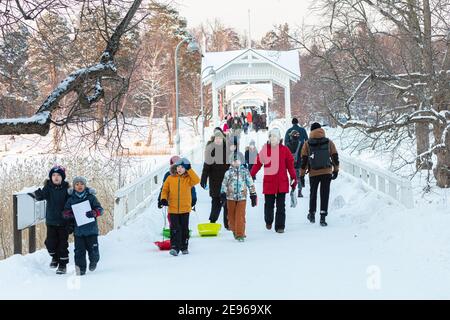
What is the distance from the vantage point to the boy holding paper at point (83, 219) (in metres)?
6.86

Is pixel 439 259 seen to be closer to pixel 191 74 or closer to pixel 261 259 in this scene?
pixel 261 259

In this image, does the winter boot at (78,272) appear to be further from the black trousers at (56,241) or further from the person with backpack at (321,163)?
the person with backpack at (321,163)

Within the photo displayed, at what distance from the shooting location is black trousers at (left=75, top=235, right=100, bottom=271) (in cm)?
682

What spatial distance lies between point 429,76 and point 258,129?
27.0m

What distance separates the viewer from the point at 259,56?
27578 mm

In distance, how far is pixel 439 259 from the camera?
6.41m

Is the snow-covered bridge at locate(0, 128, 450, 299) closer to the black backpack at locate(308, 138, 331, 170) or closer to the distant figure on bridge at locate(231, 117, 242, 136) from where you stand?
the black backpack at locate(308, 138, 331, 170)

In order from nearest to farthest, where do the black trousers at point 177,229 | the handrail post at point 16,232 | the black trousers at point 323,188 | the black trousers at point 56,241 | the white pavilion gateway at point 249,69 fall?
the black trousers at point 56,241 → the handrail post at point 16,232 → the black trousers at point 177,229 → the black trousers at point 323,188 → the white pavilion gateway at point 249,69

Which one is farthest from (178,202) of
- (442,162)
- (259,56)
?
(259,56)

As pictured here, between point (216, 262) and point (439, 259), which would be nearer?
point (439, 259)

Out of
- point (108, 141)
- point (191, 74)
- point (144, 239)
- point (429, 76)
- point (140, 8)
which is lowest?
point (144, 239)

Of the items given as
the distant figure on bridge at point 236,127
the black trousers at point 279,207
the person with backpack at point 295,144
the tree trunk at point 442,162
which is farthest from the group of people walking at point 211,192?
the distant figure on bridge at point 236,127

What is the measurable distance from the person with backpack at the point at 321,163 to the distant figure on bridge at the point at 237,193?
1.44 m
